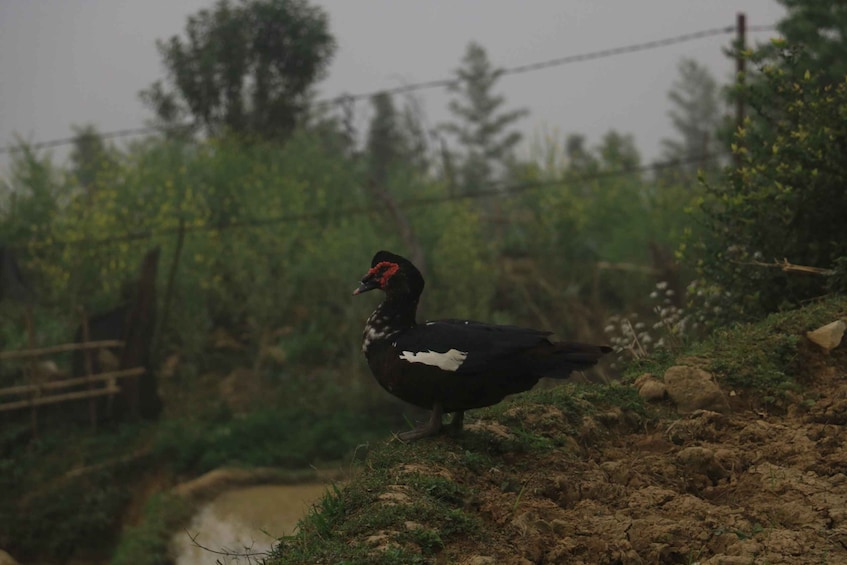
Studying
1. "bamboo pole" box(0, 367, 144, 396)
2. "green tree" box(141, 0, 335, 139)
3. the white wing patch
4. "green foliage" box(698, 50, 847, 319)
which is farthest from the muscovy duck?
"green tree" box(141, 0, 335, 139)

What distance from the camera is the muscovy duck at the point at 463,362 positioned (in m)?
5.20

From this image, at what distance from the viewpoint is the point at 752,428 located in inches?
223

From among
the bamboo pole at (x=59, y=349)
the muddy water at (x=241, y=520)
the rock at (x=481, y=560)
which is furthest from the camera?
the bamboo pole at (x=59, y=349)

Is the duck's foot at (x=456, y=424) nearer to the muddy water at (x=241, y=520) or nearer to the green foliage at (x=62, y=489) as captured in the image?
the muddy water at (x=241, y=520)

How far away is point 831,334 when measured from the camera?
6.55 meters

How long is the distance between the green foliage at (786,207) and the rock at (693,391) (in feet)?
6.17

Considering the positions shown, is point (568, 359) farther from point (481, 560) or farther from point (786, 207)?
point (786, 207)

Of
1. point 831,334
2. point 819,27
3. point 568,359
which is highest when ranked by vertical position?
point 819,27

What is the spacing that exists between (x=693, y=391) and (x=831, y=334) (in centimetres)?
119

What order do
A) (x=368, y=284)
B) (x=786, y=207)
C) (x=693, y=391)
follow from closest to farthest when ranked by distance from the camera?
(x=368, y=284), (x=693, y=391), (x=786, y=207)

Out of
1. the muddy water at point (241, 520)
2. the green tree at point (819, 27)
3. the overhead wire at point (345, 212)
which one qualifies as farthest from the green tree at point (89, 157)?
the green tree at point (819, 27)

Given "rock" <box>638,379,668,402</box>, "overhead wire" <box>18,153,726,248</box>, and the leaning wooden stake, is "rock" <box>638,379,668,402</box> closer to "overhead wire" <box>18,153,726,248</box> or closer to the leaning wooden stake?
"overhead wire" <box>18,153,726,248</box>

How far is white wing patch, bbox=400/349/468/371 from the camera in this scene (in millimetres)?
5211

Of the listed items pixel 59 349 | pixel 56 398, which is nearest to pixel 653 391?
pixel 59 349
